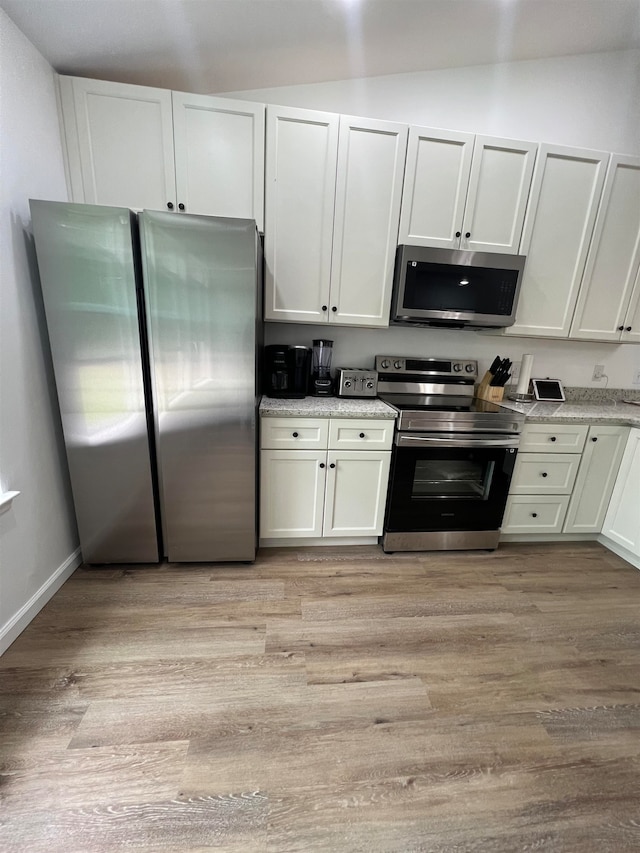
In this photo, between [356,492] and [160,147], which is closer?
[160,147]

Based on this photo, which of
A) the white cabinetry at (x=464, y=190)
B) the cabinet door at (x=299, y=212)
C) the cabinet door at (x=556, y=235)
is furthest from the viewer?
the cabinet door at (x=556, y=235)

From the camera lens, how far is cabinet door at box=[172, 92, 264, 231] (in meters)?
1.87

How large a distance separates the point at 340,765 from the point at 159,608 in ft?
3.56

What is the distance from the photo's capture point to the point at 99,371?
5.72 feet

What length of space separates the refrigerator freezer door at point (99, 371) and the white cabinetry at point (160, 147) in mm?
462

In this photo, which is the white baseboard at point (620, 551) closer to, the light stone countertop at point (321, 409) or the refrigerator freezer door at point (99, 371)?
the light stone countertop at point (321, 409)

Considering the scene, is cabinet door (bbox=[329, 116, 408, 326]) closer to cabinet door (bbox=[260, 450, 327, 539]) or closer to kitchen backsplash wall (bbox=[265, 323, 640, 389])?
kitchen backsplash wall (bbox=[265, 323, 640, 389])

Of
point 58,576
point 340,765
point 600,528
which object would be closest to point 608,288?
point 600,528

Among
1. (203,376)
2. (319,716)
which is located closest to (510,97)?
(203,376)

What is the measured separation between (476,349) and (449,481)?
42.6 inches

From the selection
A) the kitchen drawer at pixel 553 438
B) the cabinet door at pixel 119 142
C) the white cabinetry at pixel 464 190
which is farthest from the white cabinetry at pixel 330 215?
the kitchen drawer at pixel 553 438

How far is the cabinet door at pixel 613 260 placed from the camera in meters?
2.24

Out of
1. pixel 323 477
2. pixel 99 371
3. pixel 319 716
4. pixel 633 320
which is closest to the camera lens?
pixel 319 716

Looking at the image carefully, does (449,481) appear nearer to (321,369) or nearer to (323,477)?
(323,477)
